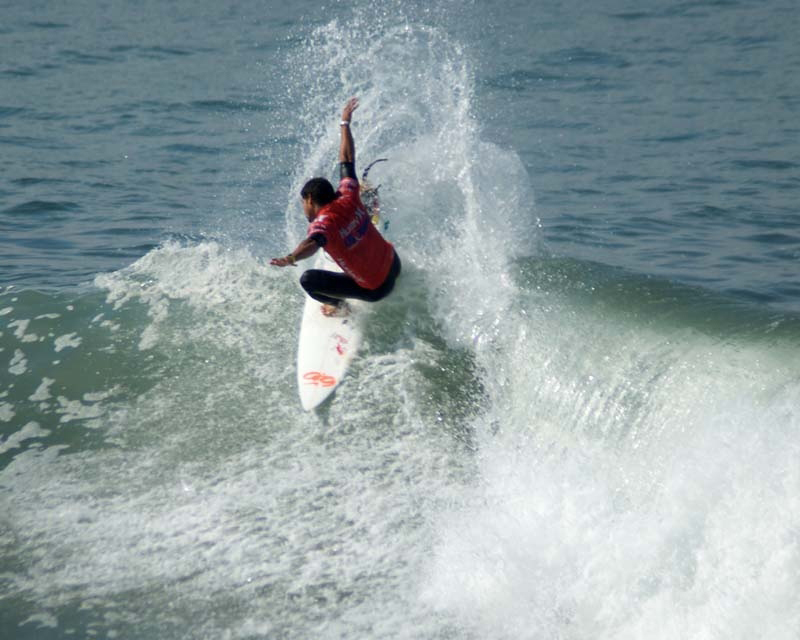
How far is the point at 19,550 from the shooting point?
5.59 m

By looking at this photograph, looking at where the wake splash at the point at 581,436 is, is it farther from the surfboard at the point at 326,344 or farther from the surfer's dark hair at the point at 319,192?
the surfer's dark hair at the point at 319,192

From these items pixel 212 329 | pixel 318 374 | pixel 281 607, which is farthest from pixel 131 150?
pixel 281 607

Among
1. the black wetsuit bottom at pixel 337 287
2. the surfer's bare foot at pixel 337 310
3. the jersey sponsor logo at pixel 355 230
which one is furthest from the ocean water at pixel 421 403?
the jersey sponsor logo at pixel 355 230

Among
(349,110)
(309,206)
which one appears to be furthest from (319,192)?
(349,110)

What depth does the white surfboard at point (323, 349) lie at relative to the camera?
6.95 meters

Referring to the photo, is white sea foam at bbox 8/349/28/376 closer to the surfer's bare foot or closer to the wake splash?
the surfer's bare foot

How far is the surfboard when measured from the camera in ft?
22.8

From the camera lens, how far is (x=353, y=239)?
21.7 ft

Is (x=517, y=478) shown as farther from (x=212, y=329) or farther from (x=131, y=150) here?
(x=131, y=150)

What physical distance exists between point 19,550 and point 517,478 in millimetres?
2870

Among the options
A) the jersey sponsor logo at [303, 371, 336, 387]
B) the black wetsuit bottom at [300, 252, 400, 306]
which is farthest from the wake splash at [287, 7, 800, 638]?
the jersey sponsor logo at [303, 371, 336, 387]

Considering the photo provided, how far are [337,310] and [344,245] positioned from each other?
3.20ft

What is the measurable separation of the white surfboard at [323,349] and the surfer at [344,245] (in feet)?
0.32

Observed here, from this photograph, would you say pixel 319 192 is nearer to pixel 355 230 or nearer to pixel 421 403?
pixel 355 230
